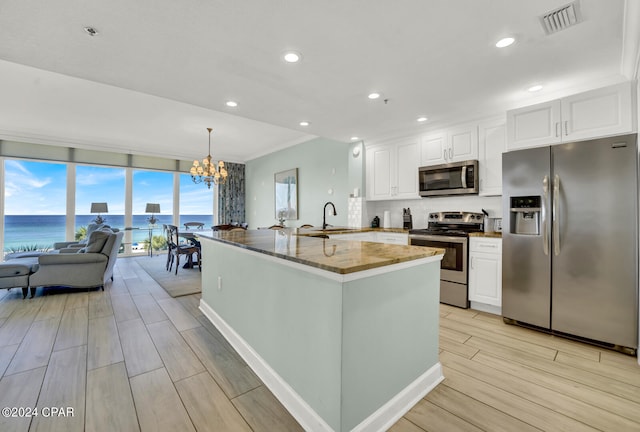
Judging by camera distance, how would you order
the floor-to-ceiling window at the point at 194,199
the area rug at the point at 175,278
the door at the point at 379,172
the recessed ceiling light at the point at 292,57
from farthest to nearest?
the floor-to-ceiling window at the point at 194,199, the door at the point at 379,172, the area rug at the point at 175,278, the recessed ceiling light at the point at 292,57

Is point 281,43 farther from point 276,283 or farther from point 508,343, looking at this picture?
point 508,343

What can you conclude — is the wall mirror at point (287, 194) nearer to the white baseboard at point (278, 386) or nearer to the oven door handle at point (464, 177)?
the oven door handle at point (464, 177)

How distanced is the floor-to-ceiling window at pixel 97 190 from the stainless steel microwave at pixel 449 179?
22.4 ft

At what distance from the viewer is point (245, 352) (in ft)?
7.00

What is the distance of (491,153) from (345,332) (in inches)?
124

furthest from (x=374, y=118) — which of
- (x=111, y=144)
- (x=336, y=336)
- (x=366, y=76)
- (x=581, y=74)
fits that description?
(x=111, y=144)

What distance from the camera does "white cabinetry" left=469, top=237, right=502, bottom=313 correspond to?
306 cm

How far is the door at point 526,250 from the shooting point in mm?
2607

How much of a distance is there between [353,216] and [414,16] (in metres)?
3.36

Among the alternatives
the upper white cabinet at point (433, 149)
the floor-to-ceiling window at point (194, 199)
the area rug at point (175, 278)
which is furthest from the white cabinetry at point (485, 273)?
the floor-to-ceiling window at point (194, 199)

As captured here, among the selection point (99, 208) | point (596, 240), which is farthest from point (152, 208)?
point (596, 240)

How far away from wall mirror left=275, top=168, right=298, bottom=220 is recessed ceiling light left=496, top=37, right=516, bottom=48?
461 centimetres

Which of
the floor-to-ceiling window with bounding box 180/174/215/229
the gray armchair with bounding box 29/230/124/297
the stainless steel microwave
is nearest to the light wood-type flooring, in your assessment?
the gray armchair with bounding box 29/230/124/297

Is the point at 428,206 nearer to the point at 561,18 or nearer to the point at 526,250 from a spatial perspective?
the point at 526,250
